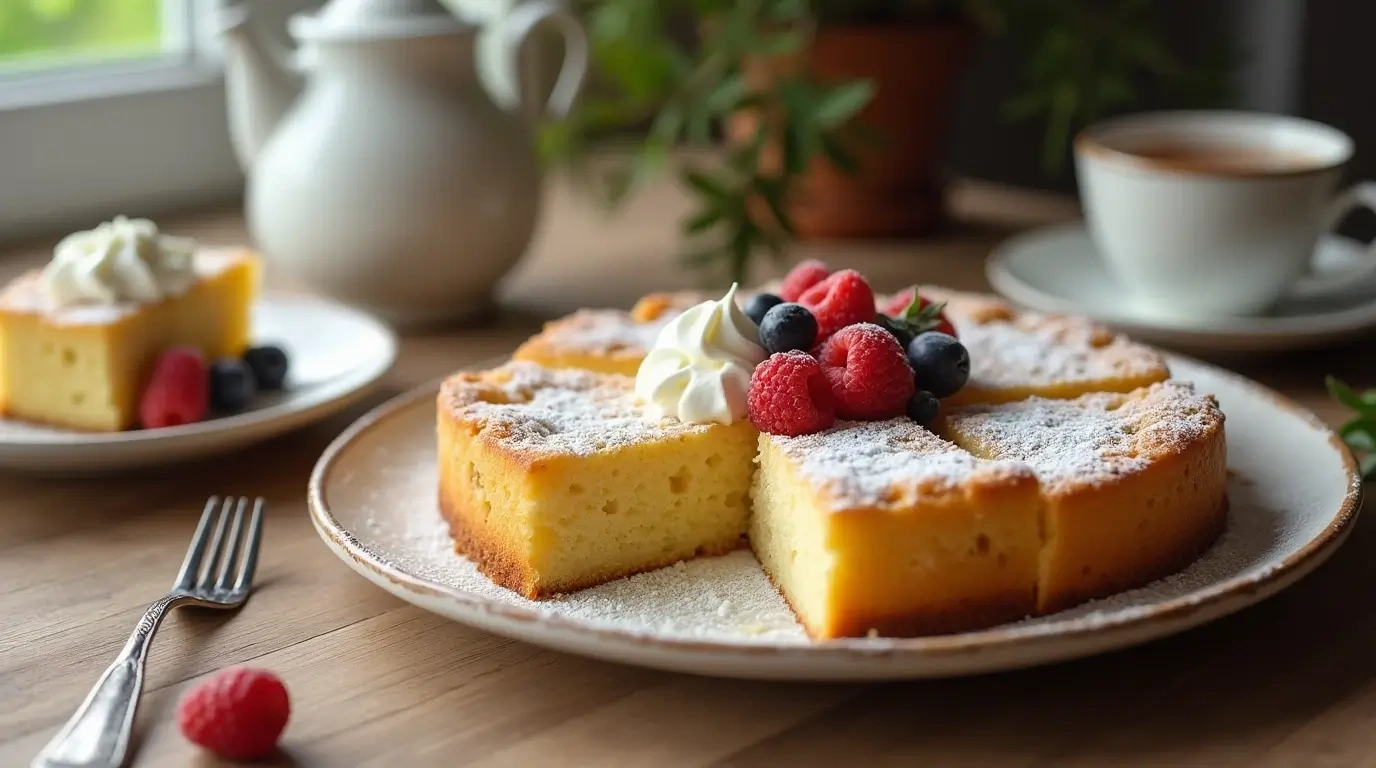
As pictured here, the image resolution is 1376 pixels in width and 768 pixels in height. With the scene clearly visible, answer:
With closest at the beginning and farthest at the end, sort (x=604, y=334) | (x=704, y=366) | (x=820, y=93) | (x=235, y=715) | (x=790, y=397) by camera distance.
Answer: (x=235, y=715) → (x=790, y=397) → (x=704, y=366) → (x=604, y=334) → (x=820, y=93)

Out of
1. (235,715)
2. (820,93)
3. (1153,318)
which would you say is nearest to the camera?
(235,715)

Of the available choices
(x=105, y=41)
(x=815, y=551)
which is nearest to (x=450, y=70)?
(x=105, y=41)

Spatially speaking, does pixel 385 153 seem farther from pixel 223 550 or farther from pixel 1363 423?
pixel 1363 423

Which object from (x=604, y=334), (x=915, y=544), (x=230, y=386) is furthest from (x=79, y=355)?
(x=915, y=544)

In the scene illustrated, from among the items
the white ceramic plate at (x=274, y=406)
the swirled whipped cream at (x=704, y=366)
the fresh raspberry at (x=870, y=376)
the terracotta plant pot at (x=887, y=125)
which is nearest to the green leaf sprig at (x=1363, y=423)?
the fresh raspberry at (x=870, y=376)

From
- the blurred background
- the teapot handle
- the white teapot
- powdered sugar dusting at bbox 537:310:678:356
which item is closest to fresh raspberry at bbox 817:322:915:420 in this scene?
powdered sugar dusting at bbox 537:310:678:356

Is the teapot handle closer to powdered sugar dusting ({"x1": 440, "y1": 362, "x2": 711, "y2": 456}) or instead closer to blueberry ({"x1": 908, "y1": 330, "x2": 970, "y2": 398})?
powdered sugar dusting ({"x1": 440, "y1": 362, "x2": 711, "y2": 456})

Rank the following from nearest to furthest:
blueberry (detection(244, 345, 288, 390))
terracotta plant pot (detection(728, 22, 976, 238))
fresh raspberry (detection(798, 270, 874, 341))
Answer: fresh raspberry (detection(798, 270, 874, 341)) → blueberry (detection(244, 345, 288, 390)) → terracotta plant pot (detection(728, 22, 976, 238))
